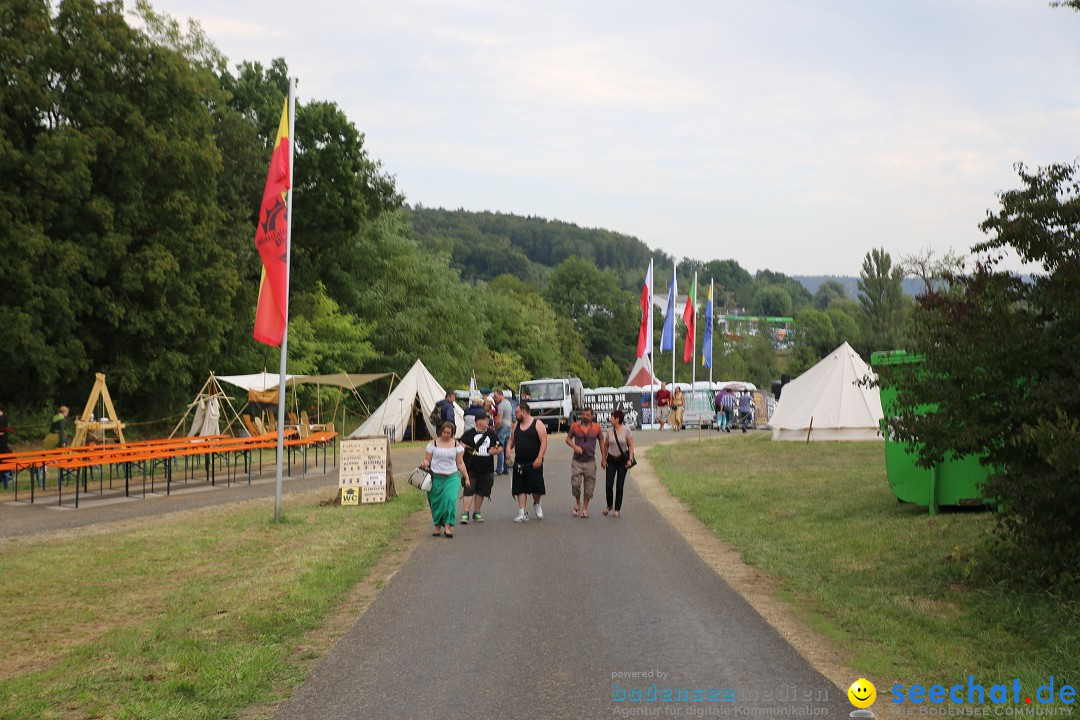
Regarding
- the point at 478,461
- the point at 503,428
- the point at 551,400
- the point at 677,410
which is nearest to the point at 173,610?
the point at 478,461

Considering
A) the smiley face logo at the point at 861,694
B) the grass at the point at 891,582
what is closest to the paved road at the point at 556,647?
the smiley face logo at the point at 861,694

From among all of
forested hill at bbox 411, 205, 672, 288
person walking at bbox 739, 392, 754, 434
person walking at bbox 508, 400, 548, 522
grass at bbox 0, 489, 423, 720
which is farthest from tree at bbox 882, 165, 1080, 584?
forested hill at bbox 411, 205, 672, 288

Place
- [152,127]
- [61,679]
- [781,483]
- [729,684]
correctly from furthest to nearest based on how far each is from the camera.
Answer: [152,127], [781,483], [61,679], [729,684]

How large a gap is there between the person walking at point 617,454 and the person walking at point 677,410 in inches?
1239

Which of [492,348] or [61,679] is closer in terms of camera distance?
[61,679]

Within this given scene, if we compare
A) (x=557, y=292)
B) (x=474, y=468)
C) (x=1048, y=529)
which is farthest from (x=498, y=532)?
(x=557, y=292)

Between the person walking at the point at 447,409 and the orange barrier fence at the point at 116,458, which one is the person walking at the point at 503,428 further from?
the orange barrier fence at the point at 116,458

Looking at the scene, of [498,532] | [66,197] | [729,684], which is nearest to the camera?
[729,684]

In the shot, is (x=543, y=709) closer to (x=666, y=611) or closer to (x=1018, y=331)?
(x=666, y=611)

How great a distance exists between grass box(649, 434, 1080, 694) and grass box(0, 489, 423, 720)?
13.5 ft

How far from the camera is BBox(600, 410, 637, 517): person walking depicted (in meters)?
16.0

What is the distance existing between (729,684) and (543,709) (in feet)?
3.97

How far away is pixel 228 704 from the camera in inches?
252

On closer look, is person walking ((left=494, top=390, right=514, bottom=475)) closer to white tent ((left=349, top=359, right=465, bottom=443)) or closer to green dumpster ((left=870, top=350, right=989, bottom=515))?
green dumpster ((left=870, top=350, right=989, bottom=515))
